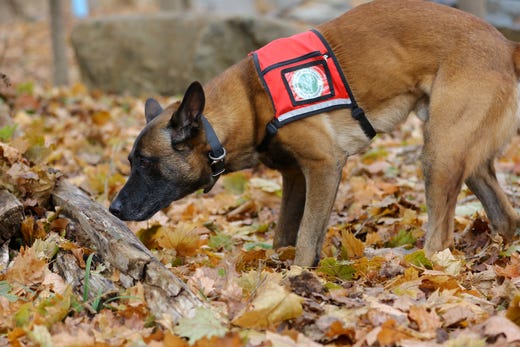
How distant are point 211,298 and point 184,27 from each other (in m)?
10.6

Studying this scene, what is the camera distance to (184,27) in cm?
1334

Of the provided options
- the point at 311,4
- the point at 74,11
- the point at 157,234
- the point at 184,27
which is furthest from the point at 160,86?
the point at 74,11

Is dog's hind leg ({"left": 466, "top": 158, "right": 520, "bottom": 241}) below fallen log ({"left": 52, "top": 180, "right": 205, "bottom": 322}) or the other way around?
below

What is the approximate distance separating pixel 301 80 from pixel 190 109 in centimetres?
85

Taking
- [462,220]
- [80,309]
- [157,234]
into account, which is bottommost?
[462,220]

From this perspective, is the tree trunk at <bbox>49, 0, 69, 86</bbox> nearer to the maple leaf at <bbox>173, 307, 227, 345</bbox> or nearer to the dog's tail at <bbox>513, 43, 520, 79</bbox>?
the dog's tail at <bbox>513, 43, 520, 79</bbox>

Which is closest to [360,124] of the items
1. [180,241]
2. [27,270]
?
[180,241]

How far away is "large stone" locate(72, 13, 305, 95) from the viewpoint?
42.2 feet

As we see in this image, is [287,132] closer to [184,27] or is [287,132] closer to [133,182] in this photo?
[133,182]

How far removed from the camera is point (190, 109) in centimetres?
434

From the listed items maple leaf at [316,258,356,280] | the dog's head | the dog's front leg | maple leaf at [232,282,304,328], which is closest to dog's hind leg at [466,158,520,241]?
the dog's front leg

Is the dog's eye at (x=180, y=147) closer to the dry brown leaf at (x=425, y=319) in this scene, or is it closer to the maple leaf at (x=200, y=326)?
the maple leaf at (x=200, y=326)

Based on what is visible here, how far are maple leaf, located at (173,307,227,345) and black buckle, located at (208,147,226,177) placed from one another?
5.65ft

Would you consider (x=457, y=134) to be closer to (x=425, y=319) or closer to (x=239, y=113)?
(x=239, y=113)
